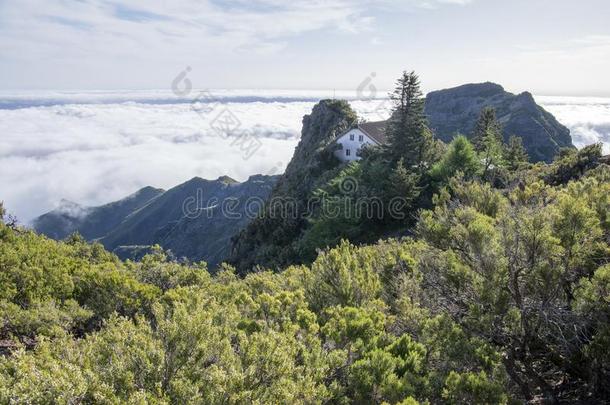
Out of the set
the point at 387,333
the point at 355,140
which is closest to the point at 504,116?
the point at 355,140

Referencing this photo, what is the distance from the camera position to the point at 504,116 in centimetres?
16188

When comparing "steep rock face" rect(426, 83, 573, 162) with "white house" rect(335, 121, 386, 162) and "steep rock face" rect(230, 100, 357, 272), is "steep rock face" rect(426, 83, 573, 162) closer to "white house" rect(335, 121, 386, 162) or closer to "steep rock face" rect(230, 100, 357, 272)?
"steep rock face" rect(230, 100, 357, 272)

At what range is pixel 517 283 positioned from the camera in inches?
329

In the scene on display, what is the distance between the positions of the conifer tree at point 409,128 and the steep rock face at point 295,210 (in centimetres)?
1578

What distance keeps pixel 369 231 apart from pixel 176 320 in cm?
3761

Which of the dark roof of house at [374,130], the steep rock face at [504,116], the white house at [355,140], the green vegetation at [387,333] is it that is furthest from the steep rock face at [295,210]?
the steep rock face at [504,116]

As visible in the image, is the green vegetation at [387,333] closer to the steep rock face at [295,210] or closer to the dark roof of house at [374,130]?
the steep rock face at [295,210]

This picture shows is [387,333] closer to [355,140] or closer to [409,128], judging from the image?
[409,128]

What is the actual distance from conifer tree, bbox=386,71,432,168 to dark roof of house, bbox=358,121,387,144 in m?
13.1

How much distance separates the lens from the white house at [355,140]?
6347cm

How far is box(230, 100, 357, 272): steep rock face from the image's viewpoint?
52875 millimetres

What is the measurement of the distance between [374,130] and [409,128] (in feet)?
62.8

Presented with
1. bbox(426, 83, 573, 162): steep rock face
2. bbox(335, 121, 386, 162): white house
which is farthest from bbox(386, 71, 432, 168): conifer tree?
bbox(426, 83, 573, 162): steep rock face

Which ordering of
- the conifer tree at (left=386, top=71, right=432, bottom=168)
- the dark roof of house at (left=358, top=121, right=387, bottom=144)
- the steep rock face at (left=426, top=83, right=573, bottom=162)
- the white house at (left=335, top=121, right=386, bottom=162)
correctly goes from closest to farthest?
the conifer tree at (left=386, top=71, right=432, bottom=168), the white house at (left=335, top=121, right=386, bottom=162), the dark roof of house at (left=358, top=121, right=387, bottom=144), the steep rock face at (left=426, top=83, right=573, bottom=162)
